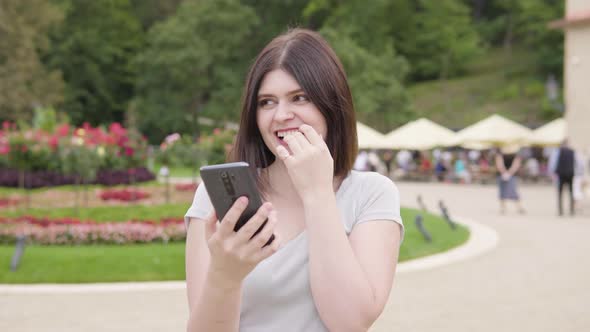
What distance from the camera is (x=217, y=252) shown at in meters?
1.71

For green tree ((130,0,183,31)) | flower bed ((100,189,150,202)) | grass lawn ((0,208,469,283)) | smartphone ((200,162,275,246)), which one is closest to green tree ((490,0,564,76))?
green tree ((130,0,183,31))

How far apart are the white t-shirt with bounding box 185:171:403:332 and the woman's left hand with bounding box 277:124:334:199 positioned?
7.6 inches

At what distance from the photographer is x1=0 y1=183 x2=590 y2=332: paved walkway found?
6.69 metres

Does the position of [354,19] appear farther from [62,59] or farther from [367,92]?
[62,59]

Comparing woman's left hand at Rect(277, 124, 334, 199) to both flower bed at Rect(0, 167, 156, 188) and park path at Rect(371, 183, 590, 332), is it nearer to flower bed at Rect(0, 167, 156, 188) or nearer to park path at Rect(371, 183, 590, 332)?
park path at Rect(371, 183, 590, 332)

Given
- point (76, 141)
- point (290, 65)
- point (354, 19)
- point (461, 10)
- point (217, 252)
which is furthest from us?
point (461, 10)

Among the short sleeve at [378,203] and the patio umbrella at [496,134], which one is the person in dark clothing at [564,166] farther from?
the short sleeve at [378,203]

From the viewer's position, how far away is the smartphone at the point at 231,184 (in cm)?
162

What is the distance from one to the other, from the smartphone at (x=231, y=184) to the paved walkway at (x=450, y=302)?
16.8 ft

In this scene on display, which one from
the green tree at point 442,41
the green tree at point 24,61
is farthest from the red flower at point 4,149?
the green tree at point 442,41

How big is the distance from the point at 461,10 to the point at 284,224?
57.9 metres

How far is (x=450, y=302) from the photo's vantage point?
7652mm

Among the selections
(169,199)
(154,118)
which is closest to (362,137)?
(169,199)

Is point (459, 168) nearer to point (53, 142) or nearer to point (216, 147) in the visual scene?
point (216, 147)
